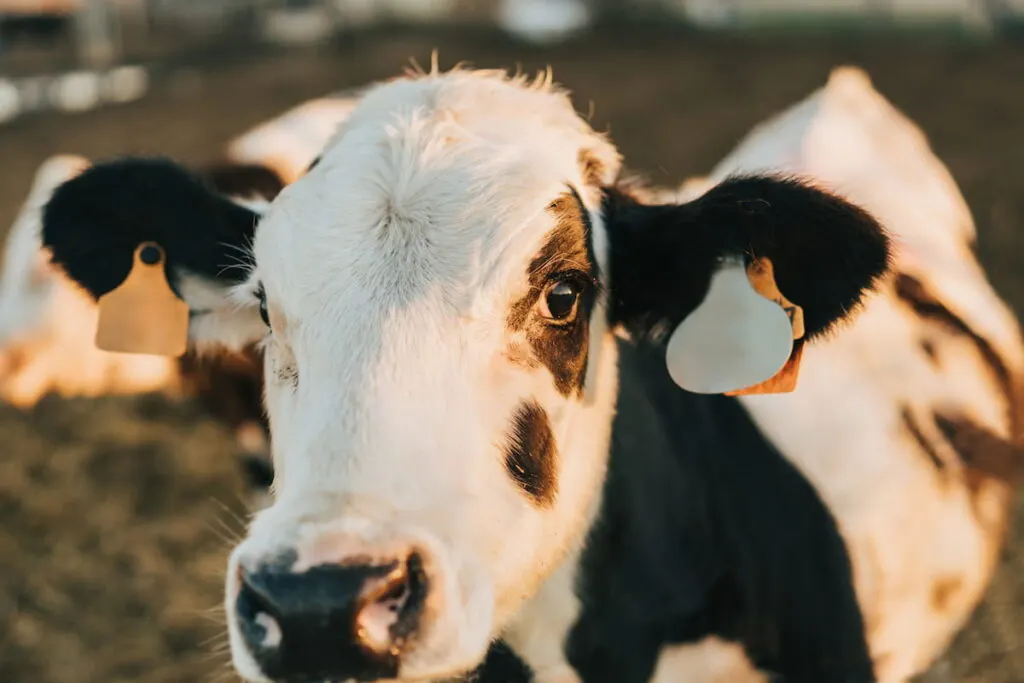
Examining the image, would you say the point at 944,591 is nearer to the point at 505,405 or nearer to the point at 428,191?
the point at 505,405

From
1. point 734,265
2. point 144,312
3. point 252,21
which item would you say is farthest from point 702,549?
point 252,21

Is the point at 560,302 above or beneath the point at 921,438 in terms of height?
above

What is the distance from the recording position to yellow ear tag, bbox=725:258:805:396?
2.09 m

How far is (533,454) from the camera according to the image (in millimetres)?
1858

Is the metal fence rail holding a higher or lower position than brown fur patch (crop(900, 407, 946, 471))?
lower

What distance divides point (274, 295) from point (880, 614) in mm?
1569

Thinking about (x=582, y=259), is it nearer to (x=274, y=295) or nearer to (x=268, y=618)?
(x=274, y=295)

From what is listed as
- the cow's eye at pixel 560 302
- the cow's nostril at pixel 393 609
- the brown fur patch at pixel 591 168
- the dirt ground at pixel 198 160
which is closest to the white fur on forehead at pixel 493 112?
the brown fur patch at pixel 591 168

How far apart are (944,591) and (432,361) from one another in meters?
1.80

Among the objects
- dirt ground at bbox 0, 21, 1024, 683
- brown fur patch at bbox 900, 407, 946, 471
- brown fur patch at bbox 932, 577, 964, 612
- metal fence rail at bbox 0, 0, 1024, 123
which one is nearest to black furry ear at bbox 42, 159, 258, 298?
dirt ground at bbox 0, 21, 1024, 683

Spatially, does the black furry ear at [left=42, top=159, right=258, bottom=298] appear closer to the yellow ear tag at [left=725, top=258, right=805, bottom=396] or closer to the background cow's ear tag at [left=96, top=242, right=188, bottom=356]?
the background cow's ear tag at [left=96, top=242, right=188, bottom=356]

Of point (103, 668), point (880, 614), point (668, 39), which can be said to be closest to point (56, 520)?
point (103, 668)

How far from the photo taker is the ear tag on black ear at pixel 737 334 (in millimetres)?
2088

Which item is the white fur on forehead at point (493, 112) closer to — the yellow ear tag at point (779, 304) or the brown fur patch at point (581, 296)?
the brown fur patch at point (581, 296)
